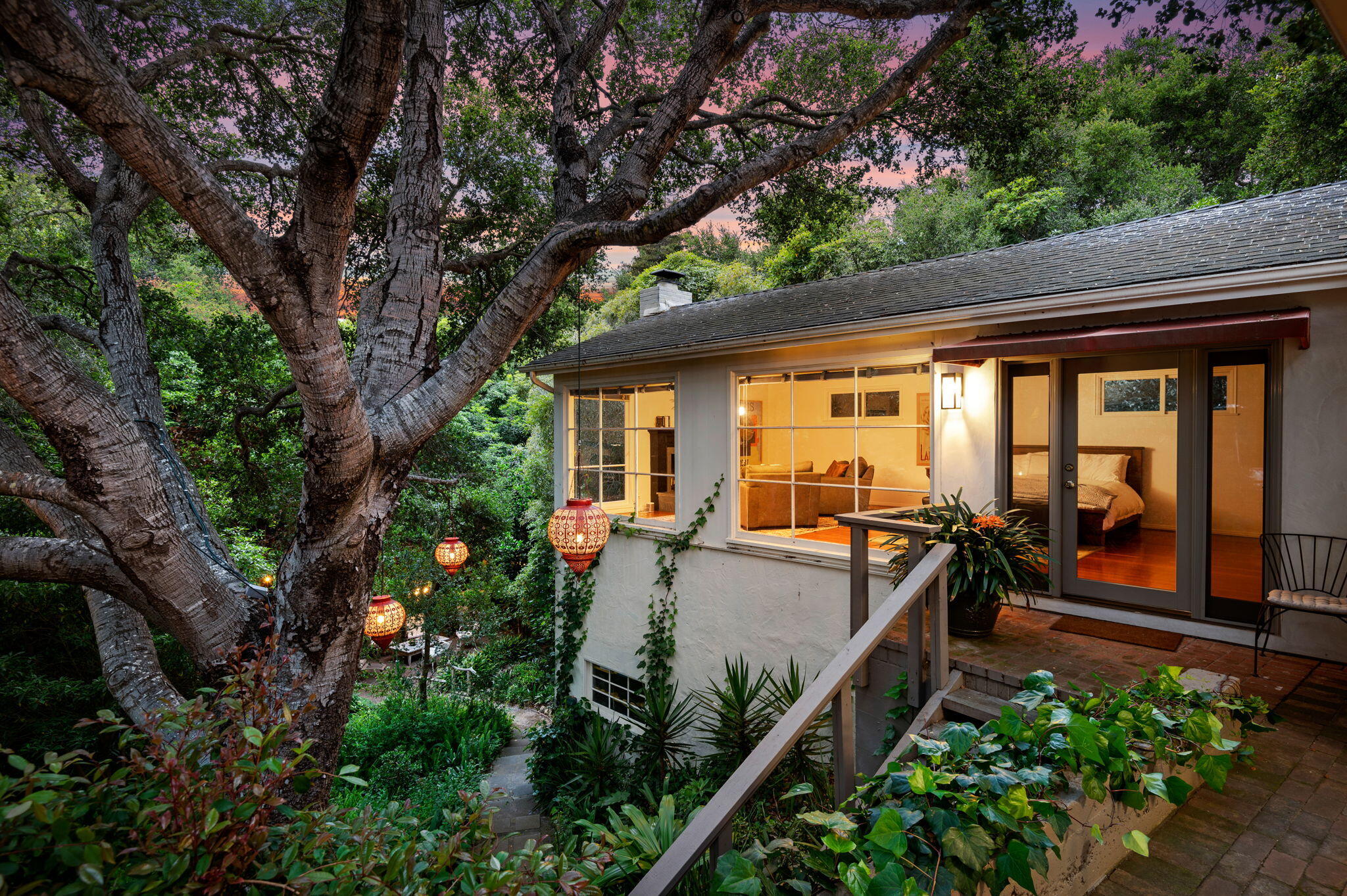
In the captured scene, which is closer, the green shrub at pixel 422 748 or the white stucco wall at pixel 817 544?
the white stucco wall at pixel 817 544

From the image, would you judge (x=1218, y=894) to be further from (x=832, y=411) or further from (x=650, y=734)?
(x=832, y=411)

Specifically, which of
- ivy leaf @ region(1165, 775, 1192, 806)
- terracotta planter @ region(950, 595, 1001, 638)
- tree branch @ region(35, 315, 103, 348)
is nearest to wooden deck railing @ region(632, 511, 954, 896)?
terracotta planter @ region(950, 595, 1001, 638)

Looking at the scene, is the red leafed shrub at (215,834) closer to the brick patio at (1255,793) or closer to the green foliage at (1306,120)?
the brick patio at (1255,793)

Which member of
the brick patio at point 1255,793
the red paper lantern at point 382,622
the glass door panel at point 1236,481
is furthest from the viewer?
the red paper lantern at point 382,622

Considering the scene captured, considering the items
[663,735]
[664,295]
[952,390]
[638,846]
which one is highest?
[664,295]

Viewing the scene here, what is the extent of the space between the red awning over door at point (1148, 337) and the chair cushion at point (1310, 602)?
60.9 inches

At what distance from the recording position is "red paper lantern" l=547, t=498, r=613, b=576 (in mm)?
4902

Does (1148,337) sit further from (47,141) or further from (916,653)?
(47,141)

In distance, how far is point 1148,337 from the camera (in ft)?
13.0

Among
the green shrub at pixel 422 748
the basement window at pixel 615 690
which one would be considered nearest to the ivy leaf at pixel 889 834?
the basement window at pixel 615 690

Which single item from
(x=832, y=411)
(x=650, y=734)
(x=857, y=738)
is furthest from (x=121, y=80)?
(x=832, y=411)

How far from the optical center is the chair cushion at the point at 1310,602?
341 centimetres

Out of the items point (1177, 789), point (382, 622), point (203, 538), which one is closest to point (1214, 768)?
point (1177, 789)

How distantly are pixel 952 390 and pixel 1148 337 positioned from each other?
1.45 meters
